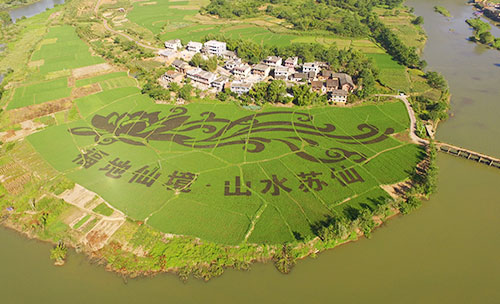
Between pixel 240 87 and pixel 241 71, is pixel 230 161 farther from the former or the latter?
pixel 241 71

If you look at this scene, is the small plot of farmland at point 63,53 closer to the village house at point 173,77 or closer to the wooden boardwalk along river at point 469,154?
the village house at point 173,77

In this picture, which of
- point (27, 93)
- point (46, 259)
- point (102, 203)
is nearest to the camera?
point (46, 259)

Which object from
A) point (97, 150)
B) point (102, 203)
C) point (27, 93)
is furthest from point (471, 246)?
point (27, 93)

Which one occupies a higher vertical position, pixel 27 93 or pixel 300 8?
pixel 300 8

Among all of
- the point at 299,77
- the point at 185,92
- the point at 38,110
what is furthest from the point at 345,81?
the point at 38,110

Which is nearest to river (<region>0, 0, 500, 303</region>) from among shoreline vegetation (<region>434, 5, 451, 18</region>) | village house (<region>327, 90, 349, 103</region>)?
village house (<region>327, 90, 349, 103</region>)

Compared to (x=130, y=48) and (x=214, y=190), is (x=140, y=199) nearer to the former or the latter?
(x=214, y=190)
